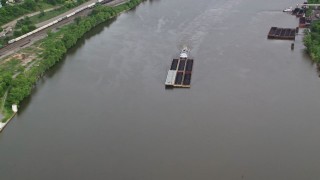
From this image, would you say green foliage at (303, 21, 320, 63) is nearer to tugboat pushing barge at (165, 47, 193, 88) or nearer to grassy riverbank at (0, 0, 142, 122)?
tugboat pushing barge at (165, 47, 193, 88)

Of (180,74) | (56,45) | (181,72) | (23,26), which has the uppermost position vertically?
(23,26)

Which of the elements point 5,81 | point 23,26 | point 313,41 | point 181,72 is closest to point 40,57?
point 5,81

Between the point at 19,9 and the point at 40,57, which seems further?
the point at 19,9

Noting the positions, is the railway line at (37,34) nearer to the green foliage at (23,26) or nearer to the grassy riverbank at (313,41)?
the green foliage at (23,26)

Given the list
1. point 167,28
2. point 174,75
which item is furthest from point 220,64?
point 167,28

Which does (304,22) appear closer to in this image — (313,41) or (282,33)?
(282,33)

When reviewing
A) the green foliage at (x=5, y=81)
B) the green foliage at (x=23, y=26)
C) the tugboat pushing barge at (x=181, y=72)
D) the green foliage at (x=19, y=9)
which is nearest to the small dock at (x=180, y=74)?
the tugboat pushing barge at (x=181, y=72)

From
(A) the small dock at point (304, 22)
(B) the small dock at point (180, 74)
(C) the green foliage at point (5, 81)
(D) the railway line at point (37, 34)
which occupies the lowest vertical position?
(C) the green foliage at point (5, 81)
